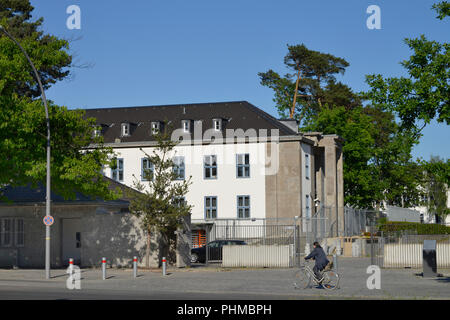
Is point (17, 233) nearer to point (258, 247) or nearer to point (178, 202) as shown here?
point (178, 202)

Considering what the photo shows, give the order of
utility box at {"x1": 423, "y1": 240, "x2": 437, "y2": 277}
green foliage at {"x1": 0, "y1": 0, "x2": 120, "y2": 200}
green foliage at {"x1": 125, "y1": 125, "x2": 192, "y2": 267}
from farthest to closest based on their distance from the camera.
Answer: green foliage at {"x1": 125, "y1": 125, "x2": 192, "y2": 267}
green foliage at {"x1": 0, "y1": 0, "x2": 120, "y2": 200}
utility box at {"x1": 423, "y1": 240, "x2": 437, "y2": 277}

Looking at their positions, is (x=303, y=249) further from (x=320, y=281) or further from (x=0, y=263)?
(x=320, y=281)

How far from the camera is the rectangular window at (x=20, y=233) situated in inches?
1491

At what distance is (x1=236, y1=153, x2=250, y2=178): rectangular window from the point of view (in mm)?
57531

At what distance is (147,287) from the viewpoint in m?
25.1

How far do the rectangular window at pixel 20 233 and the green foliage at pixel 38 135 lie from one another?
487 cm

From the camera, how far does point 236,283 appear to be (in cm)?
2650

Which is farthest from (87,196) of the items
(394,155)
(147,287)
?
(394,155)

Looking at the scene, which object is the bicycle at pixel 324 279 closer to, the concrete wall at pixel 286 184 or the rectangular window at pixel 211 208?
the concrete wall at pixel 286 184

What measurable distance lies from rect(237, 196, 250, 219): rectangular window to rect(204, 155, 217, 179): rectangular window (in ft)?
9.62

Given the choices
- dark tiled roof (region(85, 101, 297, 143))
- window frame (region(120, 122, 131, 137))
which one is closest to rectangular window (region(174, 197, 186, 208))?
dark tiled roof (region(85, 101, 297, 143))

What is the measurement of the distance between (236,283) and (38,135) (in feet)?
38.5

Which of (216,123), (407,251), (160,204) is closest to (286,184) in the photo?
(216,123)

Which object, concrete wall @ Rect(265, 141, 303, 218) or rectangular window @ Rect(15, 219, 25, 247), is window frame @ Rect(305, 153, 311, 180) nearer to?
concrete wall @ Rect(265, 141, 303, 218)
